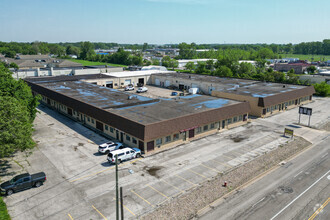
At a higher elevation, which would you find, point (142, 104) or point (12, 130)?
point (12, 130)

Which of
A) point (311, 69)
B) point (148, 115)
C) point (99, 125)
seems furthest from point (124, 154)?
point (311, 69)

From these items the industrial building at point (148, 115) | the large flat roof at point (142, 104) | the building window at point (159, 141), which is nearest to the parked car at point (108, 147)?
the industrial building at point (148, 115)

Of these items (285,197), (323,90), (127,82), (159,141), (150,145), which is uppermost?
(127,82)

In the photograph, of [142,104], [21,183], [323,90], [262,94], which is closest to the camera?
[21,183]

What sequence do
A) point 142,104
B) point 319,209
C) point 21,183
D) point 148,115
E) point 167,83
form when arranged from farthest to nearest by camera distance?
1. point 167,83
2. point 142,104
3. point 148,115
4. point 21,183
5. point 319,209

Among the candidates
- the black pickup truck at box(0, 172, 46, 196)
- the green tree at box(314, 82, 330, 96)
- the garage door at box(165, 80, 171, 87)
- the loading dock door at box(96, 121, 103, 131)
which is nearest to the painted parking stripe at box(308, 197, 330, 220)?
the black pickup truck at box(0, 172, 46, 196)

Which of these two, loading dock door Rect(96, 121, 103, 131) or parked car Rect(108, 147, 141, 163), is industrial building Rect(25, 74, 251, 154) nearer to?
loading dock door Rect(96, 121, 103, 131)

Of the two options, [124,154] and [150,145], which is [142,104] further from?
[124,154]
